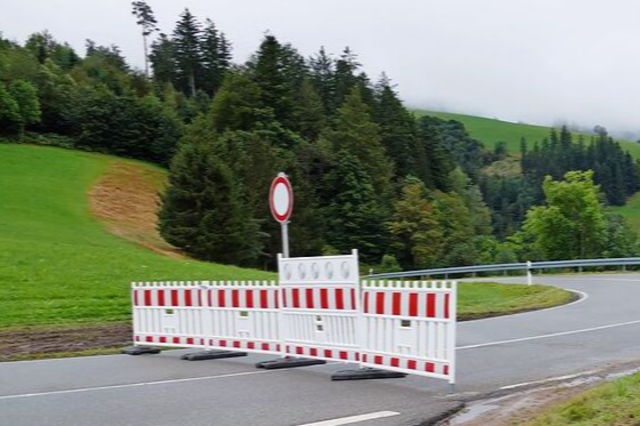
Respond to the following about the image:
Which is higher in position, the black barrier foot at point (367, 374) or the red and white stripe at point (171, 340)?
the black barrier foot at point (367, 374)

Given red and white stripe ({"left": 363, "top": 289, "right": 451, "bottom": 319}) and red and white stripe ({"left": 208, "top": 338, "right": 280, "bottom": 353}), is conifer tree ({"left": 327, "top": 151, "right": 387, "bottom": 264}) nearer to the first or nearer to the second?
red and white stripe ({"left": 208, "top": 338, "right": 280, "bottom": 353})

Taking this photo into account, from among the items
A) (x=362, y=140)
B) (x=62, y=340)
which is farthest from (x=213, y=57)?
(x=62, y=340)

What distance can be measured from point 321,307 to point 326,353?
614 millimetres

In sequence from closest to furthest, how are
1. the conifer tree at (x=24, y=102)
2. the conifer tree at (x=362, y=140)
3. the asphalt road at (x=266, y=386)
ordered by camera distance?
the asphalt road at (x=266, y=386), the conifer tree at (x=24, y=102), the conifer tree at (x=362, y=140)

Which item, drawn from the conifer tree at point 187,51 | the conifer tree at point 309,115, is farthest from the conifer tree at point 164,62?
the conifer tree at point 309,115

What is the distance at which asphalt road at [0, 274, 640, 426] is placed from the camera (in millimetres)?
7926

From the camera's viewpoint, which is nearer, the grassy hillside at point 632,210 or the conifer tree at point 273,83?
the conifer tree at point 273,83

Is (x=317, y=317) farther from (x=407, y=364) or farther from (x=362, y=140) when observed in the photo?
(x=362, y=140)

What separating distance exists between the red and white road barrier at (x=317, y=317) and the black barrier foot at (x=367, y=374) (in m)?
0.13

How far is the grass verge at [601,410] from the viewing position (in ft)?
20.5

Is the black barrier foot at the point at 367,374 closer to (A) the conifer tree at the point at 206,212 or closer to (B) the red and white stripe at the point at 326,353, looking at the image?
(B) the red and white stripe at the point at 326,353

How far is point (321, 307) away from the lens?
11117mm

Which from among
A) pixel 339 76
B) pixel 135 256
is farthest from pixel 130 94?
pixel 135 256

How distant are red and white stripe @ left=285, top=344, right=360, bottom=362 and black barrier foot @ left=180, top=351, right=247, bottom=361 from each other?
5.27 ft
